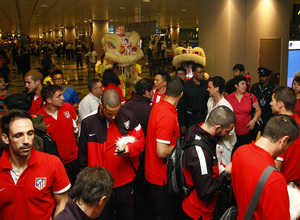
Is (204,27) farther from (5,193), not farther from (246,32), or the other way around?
(5,193)

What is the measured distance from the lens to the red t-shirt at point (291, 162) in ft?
8.29

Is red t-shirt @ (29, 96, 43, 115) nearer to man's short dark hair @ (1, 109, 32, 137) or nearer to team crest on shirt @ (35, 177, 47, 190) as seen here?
man's short dark hair @ (1, 109, 32, 137)

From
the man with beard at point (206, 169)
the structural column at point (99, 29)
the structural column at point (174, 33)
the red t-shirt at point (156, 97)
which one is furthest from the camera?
the structural column at point (174, 33)

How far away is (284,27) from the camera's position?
27.2 ft

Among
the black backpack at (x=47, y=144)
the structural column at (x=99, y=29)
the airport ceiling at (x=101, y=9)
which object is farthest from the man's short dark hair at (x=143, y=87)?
the structural column at (x=99, y=29)

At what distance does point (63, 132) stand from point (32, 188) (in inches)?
62.7

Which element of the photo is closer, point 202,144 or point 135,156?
point 202,144

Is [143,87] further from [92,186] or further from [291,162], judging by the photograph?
[92,186]

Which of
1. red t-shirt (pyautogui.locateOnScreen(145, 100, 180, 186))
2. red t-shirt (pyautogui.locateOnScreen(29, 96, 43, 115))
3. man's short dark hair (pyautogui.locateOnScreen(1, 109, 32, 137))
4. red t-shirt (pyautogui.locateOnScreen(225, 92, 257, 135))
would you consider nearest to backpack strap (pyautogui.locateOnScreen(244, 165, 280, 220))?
red t-shirt (pyautogui.locateOnScreen(145, 100, 180, 186))

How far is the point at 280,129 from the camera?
6.61 ft

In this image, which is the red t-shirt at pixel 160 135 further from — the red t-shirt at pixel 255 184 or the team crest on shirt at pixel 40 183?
the team crest on shirt at pixel 40 183

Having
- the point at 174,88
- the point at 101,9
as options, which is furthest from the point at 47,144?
the point at 101,9

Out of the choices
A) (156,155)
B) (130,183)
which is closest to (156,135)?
(156,155)

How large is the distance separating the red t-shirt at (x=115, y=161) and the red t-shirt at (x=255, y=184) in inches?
47.4
